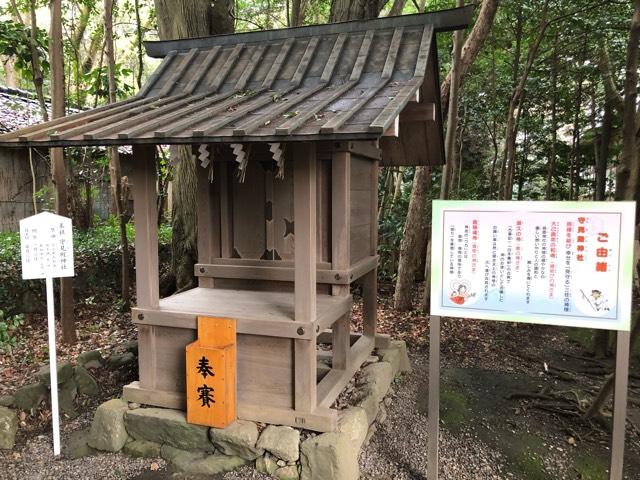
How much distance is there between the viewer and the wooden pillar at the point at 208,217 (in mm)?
4617

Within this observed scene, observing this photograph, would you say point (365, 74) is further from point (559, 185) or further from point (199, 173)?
point (559, 185)

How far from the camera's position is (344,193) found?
14.1ft

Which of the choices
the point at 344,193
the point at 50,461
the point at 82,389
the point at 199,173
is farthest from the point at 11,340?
the point at 344,193

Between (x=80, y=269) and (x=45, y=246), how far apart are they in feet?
13.8

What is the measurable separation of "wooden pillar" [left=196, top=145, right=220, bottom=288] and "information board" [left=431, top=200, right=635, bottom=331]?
2271 mm

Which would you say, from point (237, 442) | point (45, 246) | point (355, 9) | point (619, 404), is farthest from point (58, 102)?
point (619, 404)

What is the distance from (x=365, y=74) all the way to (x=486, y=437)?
11.4 ft

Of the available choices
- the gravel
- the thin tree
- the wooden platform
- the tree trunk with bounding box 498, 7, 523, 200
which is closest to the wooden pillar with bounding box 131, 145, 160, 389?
the wooden platform

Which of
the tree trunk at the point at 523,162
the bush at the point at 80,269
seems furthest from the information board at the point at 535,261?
the tree trunk at the point at 523,162

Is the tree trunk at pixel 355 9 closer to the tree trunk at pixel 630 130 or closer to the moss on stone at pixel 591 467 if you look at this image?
the tree trunk at pixel 630 130

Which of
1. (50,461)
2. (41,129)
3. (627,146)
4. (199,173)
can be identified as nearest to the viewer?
(41,129)

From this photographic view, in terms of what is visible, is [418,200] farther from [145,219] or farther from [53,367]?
[53,367]

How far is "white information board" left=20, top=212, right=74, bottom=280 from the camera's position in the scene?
12.3ft

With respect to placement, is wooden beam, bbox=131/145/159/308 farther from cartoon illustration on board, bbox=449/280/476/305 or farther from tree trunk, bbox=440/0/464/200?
tree trunk, bbox=440/0/464/200
